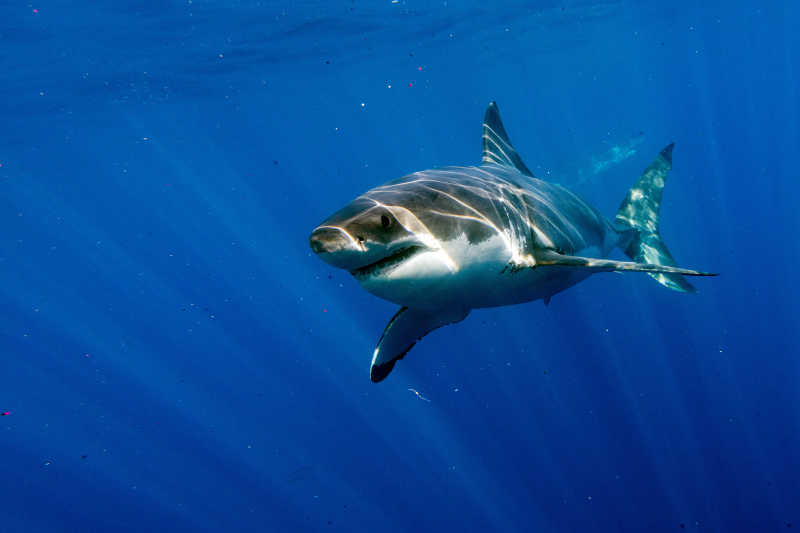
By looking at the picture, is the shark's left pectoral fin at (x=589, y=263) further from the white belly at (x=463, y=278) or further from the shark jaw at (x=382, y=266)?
the shark jaw at (x=382, y=266)

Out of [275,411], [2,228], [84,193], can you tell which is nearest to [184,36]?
[275,411]

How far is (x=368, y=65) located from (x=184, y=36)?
16863 mm

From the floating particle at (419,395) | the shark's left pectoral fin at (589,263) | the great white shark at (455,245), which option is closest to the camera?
the great white shark at (455,245)

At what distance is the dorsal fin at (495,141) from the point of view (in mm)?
5984

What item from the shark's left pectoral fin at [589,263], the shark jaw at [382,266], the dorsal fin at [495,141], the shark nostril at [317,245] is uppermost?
the dorsal fin at [495,141]

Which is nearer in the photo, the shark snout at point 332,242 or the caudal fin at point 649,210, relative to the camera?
the shark snout at point 332,242

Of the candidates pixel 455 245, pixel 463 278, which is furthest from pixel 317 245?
pixel 463 278

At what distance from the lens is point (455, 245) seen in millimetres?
2805

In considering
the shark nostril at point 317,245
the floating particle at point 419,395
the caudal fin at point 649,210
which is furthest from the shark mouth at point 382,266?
the floating particle at point 419,395

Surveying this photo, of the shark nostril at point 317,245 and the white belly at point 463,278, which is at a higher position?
the shark nostril at point 317,245

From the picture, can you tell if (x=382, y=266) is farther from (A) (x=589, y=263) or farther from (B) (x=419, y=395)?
(B) (x=419, y=395)

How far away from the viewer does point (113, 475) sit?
19.3 m

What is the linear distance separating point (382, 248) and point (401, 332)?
1713mm

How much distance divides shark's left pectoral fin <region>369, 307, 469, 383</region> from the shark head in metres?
0.99
